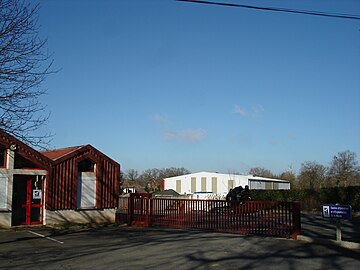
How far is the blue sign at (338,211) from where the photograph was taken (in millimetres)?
13531

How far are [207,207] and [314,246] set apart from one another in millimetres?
5776

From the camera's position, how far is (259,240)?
14664mm

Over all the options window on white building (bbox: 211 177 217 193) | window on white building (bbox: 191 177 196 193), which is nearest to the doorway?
window on white building (bbox: 211 177 217 193)

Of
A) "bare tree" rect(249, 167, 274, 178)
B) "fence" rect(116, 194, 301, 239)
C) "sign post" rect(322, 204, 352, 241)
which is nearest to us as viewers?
"sign post" rect(322, 204, 352, 241)

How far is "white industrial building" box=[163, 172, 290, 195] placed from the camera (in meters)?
67.8

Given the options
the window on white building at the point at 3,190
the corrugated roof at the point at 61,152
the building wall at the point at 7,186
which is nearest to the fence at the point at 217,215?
the corrugated roof at the point at 61,152

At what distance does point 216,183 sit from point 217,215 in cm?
5345

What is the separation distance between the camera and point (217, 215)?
702 inches

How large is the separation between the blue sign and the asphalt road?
3.44 feet

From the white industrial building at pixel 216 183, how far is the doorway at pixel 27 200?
4743 centimetres

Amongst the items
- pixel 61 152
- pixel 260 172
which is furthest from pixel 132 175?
pixel 61 152

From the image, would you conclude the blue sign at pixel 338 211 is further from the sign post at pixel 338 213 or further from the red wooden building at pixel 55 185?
the red wooden building at pixel 55 185

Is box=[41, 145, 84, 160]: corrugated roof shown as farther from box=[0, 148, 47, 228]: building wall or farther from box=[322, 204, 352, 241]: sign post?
box=[322, 204, 352, 241]: sign post

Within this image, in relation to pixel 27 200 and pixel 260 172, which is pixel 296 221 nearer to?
pixel 27 200
